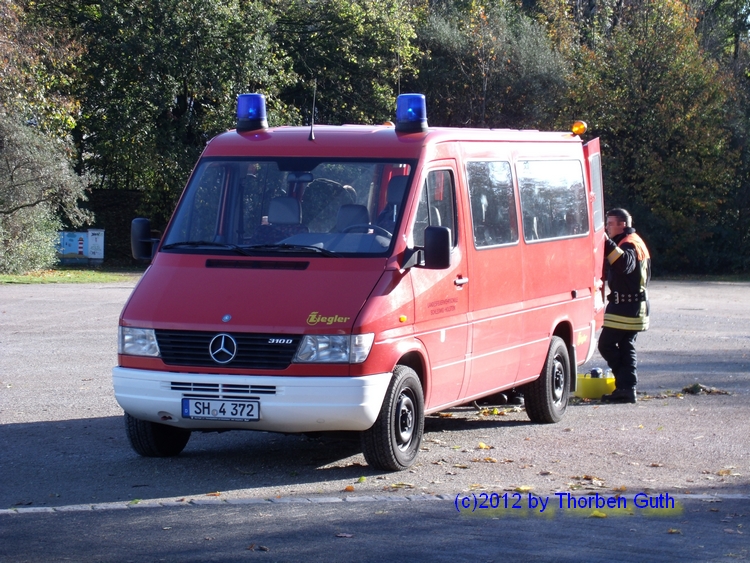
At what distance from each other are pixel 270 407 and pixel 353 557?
5.93 feet

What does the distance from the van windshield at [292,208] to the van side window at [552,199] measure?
6.64ft

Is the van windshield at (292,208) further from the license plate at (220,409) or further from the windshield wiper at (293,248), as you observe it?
the license plate at (220,409)

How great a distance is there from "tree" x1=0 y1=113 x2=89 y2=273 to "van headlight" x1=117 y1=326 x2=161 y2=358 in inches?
953

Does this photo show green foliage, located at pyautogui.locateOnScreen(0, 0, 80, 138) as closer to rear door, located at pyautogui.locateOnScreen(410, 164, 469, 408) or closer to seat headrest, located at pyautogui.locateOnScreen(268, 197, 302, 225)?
seat headrest, located at pyautogui.locateOnScreen(268, 197, 302, 225)

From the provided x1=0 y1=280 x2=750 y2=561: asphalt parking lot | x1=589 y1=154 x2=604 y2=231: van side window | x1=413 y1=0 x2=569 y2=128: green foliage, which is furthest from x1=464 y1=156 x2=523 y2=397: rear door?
x1=413 y1=0 x2=569 y2=128: green foliage

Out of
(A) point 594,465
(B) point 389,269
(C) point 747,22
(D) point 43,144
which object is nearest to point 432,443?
(A) point 594,465

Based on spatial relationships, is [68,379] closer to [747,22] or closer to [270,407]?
[270,407]

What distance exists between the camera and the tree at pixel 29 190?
30.2m

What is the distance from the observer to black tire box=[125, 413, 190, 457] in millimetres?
7777

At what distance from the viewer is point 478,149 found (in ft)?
28.4

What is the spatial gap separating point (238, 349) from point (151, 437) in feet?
4.21

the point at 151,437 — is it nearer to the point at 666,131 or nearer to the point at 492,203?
the point at 492,203

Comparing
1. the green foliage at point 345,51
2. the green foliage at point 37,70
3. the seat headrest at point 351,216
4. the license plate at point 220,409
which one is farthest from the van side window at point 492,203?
the green foliage at point 345,51

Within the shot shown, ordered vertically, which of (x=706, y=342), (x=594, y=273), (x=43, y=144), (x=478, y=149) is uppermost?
(x=43, y=144)
